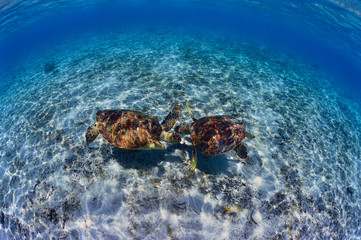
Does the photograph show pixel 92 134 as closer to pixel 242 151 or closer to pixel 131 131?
pixel 131 131

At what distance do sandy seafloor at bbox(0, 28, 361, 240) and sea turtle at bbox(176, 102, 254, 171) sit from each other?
1.30 meters

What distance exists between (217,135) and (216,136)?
0.18ft

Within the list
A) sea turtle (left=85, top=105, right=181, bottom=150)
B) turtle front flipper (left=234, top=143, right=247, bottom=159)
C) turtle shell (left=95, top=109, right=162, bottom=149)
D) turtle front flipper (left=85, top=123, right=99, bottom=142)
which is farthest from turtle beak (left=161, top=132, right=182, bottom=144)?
turtle front flipper (left=85, top=123, right=99, bottom=142)

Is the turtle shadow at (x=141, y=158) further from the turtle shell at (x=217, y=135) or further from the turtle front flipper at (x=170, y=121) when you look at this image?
the turtle shell at (x=217, y=135)

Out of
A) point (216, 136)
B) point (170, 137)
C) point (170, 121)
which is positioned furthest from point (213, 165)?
point (170, 121)

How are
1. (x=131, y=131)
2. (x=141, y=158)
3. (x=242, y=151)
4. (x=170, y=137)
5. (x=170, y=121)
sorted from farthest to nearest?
(x=141, y=158)
(x=170, y=121)
(x=242, y=151)
(x=170, y=137)
(x=131, y=131)

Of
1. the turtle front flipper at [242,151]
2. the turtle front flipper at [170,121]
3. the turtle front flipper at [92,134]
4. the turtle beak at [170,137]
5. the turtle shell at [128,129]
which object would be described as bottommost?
the turtle front flipper at [242,151]

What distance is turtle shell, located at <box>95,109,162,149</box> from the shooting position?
17.4 feet

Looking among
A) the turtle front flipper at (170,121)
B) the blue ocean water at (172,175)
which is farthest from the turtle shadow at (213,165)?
the turtle front flipper at (170,121)

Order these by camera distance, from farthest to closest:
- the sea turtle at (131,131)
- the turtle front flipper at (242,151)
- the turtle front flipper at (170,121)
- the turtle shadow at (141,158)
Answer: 1. the turtle shadow at (141,158)
2. the turtle front flipper at (170,121)
3. the turtle front flipper at (242,151)
4. the sea turtle at (131,131)

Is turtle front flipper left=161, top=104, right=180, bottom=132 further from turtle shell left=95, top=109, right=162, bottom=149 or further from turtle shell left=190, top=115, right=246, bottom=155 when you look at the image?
turtle shell left=190, top=115, right=246, bottom=155

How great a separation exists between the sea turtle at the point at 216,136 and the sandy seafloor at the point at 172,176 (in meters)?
1.30

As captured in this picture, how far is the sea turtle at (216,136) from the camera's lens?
5594 millimetres

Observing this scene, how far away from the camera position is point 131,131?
542cm
